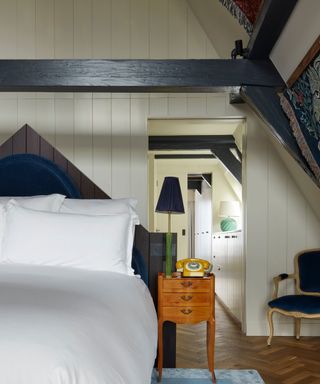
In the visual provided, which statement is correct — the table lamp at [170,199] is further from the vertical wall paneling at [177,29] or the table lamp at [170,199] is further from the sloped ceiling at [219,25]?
the vertical wall paneling at [177,29]

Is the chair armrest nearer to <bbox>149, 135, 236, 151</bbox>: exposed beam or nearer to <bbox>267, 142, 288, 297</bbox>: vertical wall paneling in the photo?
<bbox>267, 142, 288, 297</bbox>: vertical wall paneling

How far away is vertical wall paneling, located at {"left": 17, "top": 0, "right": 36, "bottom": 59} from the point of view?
4.53 m

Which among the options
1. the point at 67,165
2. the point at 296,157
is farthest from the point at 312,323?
the point at 67,165

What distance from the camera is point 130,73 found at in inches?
128

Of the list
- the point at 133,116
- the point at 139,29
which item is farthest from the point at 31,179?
the point at 139,29

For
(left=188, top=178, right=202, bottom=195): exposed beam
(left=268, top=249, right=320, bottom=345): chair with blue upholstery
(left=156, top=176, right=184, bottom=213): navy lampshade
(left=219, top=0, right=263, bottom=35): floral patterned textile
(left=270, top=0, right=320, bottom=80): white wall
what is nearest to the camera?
(left=270, top=0, right=320, bottom=80): white wall

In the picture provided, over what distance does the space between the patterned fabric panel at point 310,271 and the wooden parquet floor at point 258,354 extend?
447 millimetres

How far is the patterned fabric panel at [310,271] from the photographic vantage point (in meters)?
4.30

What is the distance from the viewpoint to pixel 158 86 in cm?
324

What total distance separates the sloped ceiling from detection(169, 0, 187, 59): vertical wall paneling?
103mm

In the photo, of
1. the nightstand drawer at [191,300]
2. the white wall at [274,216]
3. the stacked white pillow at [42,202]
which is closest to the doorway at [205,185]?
the white wall at [274,216]

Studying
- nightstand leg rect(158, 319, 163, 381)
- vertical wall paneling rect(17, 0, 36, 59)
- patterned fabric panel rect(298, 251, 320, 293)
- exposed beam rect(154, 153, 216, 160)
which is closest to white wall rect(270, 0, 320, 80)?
nightstand leg rect(158, 319, 163, 381)

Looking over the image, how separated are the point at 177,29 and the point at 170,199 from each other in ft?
6.07

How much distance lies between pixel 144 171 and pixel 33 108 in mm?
1147
